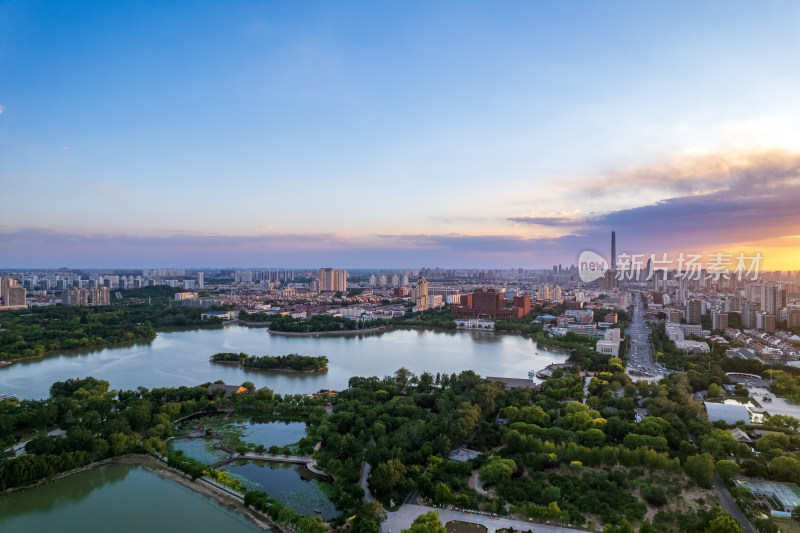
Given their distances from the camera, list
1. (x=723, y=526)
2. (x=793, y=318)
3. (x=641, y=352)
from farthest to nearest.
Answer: (x=793, y=318) < (x=641, y=352) < (x=723, y=526)

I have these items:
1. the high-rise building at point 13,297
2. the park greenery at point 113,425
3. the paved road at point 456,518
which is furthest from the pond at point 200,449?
the high-rise building at point 13,297

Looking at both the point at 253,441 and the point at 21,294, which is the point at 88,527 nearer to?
the point at 253,441

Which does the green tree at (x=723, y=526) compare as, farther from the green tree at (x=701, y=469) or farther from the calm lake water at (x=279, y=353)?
the calm lake water at (x=279, y=353)

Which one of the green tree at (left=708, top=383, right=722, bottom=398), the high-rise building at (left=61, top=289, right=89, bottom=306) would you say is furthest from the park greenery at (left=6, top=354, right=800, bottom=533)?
the high-rise building at (left=61, top=289, right=89, bottom=306)

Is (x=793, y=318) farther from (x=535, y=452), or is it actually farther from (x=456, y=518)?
(x=456, y=518)

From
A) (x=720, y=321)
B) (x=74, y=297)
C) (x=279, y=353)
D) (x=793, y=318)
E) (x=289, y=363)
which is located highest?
(x=793, y=318)

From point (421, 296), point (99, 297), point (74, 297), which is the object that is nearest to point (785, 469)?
point (421, 296)

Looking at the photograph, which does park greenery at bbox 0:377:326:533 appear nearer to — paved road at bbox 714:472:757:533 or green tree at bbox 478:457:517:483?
green tree at bbox 478:457:517:483

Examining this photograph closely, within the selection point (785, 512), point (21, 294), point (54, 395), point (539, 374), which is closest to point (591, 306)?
point (539, 374)
